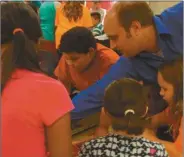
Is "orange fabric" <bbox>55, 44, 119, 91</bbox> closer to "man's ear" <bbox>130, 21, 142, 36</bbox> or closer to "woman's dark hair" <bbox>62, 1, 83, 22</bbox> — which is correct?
"man's ear" <bbox>130, 21, 142, 36</bbox>

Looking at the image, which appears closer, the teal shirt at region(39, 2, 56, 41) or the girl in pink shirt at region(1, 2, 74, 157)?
the girl in pink shirt at region(1, 2, 74, 157)

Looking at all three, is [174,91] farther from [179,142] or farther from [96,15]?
[96,15]

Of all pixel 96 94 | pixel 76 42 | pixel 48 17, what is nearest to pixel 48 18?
pixel 48 17

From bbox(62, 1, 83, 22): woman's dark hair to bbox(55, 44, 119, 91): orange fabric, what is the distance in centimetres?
63

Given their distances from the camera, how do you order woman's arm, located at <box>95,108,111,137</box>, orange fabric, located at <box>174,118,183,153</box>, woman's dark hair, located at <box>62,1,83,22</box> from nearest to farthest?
orange fabric, located at <box>174,118,183,153</box>, woman's arm, located at <box>95,108,111,137</box>, woman's dark hair, located at <box>62,1,83,22</box>

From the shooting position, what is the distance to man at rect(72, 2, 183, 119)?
119cm

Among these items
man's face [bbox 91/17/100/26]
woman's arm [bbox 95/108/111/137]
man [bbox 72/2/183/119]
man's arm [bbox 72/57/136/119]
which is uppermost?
man [bbox 72/2/183/119]

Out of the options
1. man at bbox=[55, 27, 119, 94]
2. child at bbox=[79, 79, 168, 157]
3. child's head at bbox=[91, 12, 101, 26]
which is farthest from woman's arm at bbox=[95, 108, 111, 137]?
child's head at bbox=[91, 12, 101, 26]

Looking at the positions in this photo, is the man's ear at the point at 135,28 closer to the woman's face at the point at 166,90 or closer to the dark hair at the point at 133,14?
the dark hair at the point at 133,14

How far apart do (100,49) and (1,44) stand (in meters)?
0.80

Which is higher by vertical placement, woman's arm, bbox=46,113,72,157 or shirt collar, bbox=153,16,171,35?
shirt collar, bbox=153,16,171,35

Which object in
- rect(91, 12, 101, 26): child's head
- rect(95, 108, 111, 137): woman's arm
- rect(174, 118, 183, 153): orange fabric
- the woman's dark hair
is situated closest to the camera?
rect(174, 118, 183, 153): orange fabric

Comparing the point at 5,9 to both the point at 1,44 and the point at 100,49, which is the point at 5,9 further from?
the point at 100,49

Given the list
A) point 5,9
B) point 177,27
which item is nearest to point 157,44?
point 177,27
